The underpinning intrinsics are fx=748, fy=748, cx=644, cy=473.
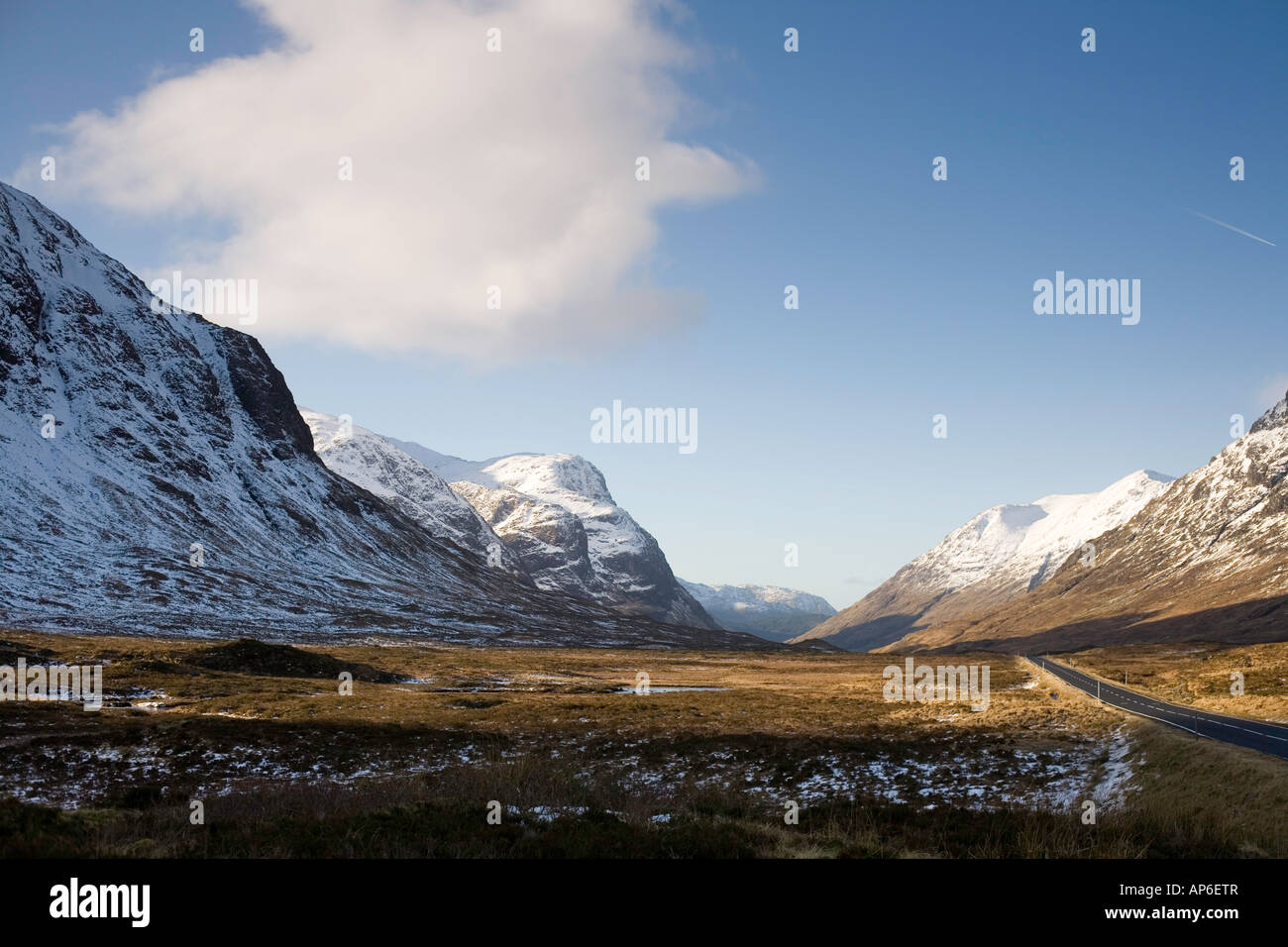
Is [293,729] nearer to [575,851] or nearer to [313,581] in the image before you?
[575,851]

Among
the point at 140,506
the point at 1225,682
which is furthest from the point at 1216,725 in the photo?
the point at 140,506

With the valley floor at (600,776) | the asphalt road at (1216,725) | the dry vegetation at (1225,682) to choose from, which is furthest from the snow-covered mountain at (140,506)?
the asphalt road at (1216,725)

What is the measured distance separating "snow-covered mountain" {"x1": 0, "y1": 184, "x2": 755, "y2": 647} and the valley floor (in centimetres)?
6198

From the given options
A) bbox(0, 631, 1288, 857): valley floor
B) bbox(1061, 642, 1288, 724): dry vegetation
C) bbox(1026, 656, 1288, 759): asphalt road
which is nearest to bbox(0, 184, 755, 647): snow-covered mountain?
bbox(0, 631, 1288, 857): valley floor

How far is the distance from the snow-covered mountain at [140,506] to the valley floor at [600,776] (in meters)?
62.0

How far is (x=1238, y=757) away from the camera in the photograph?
888 inches

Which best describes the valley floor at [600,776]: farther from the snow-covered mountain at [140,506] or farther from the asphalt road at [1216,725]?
the snow-covered mountain at [140,506]

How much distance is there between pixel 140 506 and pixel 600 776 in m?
150

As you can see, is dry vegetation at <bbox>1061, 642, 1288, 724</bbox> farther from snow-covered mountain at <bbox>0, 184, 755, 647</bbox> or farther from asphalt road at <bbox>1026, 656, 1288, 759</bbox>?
snow-covered mountain at <bbox>0, 184, 755, 647</bbox>

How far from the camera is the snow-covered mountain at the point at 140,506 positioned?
11500cm

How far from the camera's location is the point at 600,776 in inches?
1105

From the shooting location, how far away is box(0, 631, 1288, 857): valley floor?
44.2 ft
